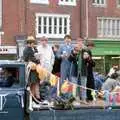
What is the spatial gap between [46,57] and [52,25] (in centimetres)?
3442

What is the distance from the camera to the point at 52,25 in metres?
45.4

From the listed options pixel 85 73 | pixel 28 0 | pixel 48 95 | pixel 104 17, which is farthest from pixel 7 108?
pixel 104 17

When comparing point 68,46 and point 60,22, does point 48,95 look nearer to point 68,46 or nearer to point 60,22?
point 68,46

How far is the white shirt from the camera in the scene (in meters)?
11.0

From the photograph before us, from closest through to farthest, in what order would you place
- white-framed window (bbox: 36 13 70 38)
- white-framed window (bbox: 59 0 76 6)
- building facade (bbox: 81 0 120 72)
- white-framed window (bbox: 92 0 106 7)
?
white-framed window (bbox: 36 13 70 38), white-framed window (bbox: 59 0 76 6), building facade (bbox: 81 0 120 72), white-framed window (bbox: 92 0 106 7)

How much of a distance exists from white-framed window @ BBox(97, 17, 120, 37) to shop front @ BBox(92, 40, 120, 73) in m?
0.77

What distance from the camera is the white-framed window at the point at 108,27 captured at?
47.5 meters

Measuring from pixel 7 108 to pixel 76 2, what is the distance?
123 feet

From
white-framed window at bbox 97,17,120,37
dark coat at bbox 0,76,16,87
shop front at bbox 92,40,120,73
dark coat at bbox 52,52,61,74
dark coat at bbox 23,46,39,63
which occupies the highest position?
white-framed window at bbox 97,17,120,37

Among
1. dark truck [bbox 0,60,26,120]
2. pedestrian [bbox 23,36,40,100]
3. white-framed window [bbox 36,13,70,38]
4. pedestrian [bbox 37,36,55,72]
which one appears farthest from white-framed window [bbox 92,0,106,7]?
dark truck [bbox 0,60,26,120]

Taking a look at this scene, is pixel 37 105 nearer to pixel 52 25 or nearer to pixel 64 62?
pixel 64 62

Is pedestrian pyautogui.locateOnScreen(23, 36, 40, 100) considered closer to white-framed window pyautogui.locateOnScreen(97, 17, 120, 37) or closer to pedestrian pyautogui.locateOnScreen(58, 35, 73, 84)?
pedestrian pyautogui.locateOnScreen(58, 35, 73, 84)

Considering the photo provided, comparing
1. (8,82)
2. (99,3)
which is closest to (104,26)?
(99,3)

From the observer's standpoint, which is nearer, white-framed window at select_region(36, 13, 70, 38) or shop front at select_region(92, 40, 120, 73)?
white-framed window at select_region(36, 13, 70, 38)
